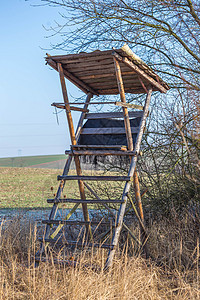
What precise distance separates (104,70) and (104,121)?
92 cm

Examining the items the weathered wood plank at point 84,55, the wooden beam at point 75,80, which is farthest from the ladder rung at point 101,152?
the weathered wood plank at point 84,55

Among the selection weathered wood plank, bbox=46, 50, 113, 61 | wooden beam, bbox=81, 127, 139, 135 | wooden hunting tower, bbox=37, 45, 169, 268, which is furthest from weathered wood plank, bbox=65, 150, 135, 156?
weathered wood plank, bbox=46, 50, 113, 61

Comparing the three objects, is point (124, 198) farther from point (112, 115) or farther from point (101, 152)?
point (112, 115)

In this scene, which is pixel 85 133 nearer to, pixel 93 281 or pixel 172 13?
pixel 93 281

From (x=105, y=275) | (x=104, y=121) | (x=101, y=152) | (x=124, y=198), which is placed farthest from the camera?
(x=104, y=121)

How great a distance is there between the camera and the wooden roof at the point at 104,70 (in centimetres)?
421

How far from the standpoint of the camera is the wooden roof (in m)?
4.21

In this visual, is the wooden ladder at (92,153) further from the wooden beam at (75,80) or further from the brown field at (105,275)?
the brown field at (105,275)

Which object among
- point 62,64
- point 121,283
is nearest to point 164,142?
point 62,64

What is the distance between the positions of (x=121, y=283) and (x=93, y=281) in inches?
12.9

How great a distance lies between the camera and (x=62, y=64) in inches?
182

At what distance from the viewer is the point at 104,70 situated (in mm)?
4660

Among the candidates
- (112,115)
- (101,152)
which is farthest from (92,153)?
(112,115)

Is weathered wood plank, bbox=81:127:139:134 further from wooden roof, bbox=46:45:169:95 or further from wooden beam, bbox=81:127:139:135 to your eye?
wooden roof, bbox=46:45:169:95
